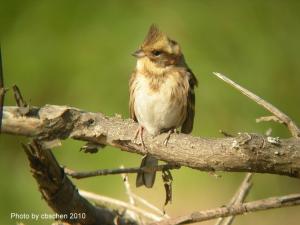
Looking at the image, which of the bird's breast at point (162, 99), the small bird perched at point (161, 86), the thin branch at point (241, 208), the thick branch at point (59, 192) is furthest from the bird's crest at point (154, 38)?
the thin branch at point (241, 208)

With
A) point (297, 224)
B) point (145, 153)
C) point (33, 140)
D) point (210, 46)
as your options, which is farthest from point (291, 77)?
point (33, 140)

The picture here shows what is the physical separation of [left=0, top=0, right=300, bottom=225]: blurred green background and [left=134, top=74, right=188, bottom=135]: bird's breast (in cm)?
48

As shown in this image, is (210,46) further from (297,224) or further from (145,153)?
(145,153)

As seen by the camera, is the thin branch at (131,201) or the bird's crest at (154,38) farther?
the bird's crest at (154,38)

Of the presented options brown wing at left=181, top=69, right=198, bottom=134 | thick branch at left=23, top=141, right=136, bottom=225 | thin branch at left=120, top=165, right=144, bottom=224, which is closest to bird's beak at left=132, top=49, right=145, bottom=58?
brown wing at left=181, top=69, right=198, bottom=134

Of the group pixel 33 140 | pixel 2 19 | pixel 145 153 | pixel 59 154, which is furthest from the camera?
pixel 2 19

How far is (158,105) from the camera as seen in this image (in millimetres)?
2613

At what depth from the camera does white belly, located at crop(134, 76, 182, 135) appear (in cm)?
260

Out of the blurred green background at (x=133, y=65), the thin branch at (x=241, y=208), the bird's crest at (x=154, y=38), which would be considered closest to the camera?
the thin branch at (x=241, y=208)

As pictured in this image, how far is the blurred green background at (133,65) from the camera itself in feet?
10.3

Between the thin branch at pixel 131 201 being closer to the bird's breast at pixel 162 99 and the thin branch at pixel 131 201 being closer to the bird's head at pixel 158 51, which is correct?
the bird's breast at pixel 162 99

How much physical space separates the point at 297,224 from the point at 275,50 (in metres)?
0.72

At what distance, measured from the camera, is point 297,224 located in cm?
325

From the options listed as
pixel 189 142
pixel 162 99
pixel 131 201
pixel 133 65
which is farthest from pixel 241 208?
pixel 133 65
